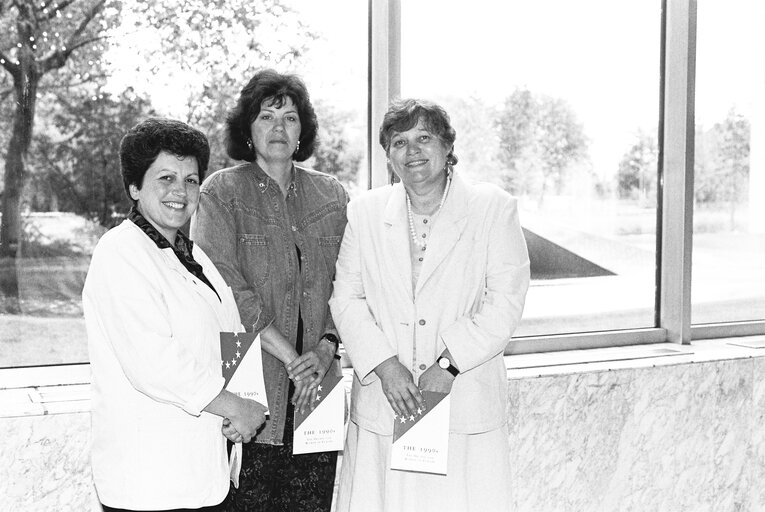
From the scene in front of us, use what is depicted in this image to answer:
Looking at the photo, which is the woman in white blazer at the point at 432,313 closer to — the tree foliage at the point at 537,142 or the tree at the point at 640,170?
the tree foliage at the point at 537,142

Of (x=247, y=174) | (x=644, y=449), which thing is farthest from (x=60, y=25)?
(x=644, y=449)

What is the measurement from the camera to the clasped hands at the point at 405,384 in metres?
2.31

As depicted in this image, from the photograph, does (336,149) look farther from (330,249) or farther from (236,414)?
(236,414)

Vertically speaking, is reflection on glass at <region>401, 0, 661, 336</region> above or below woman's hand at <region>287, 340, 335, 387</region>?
above

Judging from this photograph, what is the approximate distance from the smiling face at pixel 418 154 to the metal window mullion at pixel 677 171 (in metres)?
1.83

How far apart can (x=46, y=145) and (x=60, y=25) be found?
41 cm

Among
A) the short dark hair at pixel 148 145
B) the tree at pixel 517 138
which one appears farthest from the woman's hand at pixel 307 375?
the tree at pixel 517 138

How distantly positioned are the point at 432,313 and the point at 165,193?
0.87 metres

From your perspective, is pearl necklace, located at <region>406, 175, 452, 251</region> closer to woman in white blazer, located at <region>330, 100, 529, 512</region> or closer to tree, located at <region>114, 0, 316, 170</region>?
woman in white blazer, located at <region>330, 100, 529, 512</region>

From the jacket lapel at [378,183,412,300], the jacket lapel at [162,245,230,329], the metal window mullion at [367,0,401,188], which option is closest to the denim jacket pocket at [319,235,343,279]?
the jacket lapel at [378,183,412,300]

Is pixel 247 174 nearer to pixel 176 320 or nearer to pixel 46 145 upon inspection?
pixel 176 320

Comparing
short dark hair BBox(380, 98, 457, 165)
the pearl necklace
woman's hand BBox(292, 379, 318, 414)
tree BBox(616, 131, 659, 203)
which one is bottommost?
woman's hand BBox(292, 379, 318, 414)

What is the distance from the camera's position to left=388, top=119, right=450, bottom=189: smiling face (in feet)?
7.82

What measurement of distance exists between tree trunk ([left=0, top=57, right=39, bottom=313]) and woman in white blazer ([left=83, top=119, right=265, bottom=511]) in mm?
1056
